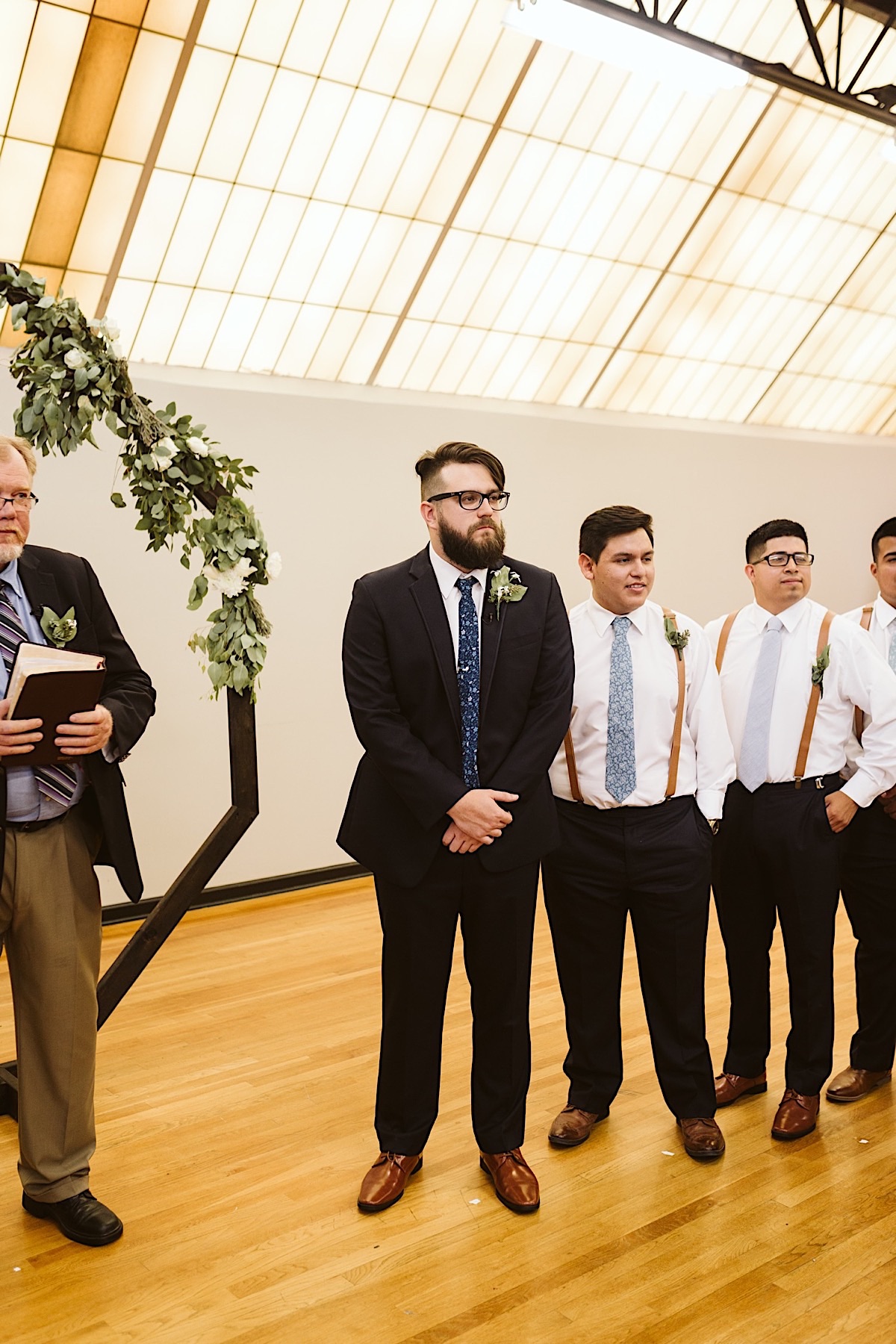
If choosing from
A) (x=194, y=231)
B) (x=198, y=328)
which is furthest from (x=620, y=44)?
(x=198, y=328)

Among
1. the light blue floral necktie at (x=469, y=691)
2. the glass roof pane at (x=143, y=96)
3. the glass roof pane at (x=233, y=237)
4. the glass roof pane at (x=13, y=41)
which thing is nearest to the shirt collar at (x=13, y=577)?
the light blue floral necktie at (x=469, y=691)

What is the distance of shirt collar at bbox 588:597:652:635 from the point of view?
3314mm

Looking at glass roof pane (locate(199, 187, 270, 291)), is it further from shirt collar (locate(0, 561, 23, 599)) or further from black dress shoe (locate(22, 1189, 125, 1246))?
black dress shoe (locate(22, 1189, 125, 1246))

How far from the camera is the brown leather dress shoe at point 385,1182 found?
2973 millimetres

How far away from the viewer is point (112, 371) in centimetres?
309

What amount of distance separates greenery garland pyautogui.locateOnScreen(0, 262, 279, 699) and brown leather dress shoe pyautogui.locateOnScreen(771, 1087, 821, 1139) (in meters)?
1.97

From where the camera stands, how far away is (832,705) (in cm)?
340

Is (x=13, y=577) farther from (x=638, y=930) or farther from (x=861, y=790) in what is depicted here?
(x=861, y=790)

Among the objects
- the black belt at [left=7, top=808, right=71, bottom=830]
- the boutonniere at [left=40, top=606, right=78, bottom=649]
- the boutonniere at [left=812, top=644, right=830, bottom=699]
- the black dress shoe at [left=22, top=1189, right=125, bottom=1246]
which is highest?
the boutonniere at [left=40, top=606, right=78, bottom=649]

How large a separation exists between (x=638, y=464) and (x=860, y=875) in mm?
4733

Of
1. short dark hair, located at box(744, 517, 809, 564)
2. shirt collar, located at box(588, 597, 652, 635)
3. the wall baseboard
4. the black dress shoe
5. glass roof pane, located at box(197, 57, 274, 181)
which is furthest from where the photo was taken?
the wall baseboard

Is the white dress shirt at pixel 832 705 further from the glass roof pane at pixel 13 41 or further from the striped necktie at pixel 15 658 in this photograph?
the glass roof pane at pixel 13 41

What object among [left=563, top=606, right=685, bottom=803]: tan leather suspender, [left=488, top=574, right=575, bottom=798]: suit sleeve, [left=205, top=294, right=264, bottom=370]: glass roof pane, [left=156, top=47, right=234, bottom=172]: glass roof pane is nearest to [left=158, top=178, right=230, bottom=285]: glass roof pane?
[left=156, top=47, right=234, bottom=172]: glass roof pane

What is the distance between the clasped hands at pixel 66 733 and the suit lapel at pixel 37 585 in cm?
28
